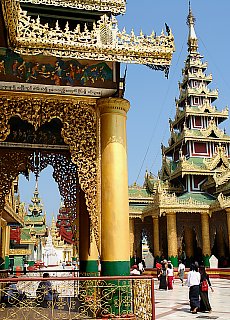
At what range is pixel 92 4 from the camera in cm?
884

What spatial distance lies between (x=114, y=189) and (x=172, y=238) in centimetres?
1989

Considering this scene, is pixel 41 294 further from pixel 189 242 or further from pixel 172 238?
pixel 189 242

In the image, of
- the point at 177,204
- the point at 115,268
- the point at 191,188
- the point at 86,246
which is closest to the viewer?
the point at 115,268

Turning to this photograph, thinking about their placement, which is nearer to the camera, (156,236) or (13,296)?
(13,296)

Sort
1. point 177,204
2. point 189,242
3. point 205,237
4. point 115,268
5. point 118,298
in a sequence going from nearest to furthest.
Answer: point 118,298
point 115,268
point 177,204
point 205,237
point 189,242

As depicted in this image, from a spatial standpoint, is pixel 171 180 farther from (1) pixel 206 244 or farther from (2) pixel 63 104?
(2) pixel 63 104

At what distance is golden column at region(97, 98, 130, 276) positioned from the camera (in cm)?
756

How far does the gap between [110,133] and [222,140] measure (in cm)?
2689

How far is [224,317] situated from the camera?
9789 millimetres

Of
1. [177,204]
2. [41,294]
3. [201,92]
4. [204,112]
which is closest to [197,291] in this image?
[41,294]

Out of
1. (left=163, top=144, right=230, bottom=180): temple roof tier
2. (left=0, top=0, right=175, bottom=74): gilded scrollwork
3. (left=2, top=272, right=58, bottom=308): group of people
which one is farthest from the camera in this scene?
(left=163, top=144, right=230, bottom=180): temple roof tier

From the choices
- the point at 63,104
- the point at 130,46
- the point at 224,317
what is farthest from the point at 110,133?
the point at 224,317

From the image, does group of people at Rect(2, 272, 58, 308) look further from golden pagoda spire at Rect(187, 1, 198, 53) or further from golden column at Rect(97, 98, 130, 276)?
golden pagoda spire at Rect(187, 1, 198, 53)

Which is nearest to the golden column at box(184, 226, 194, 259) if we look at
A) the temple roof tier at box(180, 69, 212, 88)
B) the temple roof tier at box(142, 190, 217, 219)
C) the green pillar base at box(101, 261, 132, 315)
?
the temple roof tier at box(142, 190, 217, 219)
